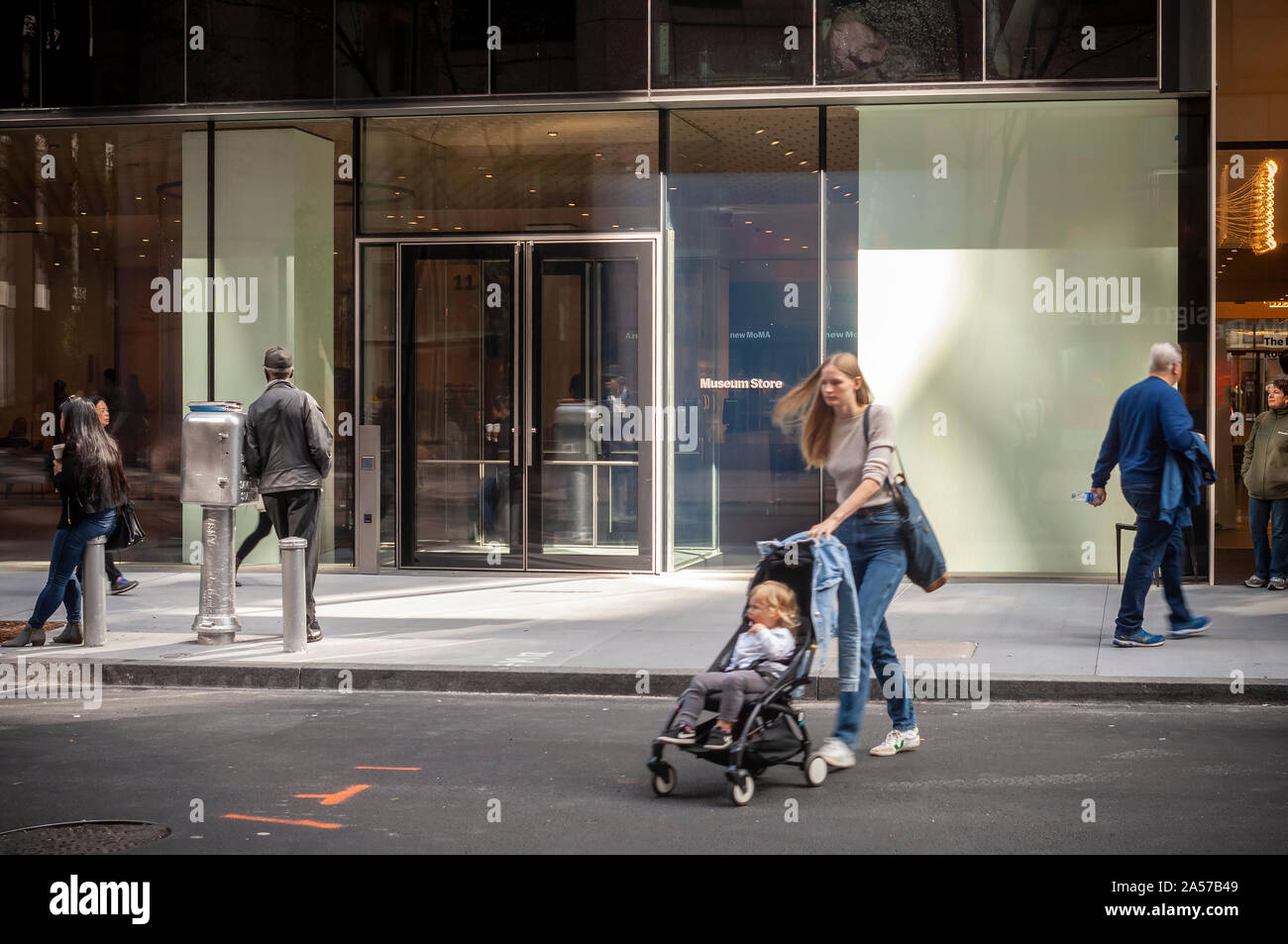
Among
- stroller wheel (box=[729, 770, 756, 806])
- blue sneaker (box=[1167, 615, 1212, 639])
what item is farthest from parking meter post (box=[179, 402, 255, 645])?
blue sneaker (box=[1167, 615, 1212, 639])

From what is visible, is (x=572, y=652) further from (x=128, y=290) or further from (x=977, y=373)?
(x=128, y=290)

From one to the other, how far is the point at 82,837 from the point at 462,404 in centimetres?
918

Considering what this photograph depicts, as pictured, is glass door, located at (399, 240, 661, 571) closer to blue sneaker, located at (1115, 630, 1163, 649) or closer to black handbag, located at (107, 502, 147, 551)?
black handbag, located at (107, 502, 147, 551)

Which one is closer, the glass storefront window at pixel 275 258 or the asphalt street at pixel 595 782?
the asphalt street at pixel 595 782

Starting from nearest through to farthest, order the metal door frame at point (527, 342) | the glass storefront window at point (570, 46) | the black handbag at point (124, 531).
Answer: the black handbag at point (124, 531) < the glass storefront window at point (570, 46) < the metal door frame at point (527, 342)

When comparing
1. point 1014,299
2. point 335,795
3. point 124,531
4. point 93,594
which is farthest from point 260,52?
point 335,795

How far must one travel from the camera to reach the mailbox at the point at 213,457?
413 inches

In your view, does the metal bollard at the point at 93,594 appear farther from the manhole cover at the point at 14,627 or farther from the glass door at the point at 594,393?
the glass door at the point at 594,393

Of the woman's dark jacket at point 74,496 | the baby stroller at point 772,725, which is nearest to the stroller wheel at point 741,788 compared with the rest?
the baby stroller at point 772,725

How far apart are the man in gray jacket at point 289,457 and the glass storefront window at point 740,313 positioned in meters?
4.73

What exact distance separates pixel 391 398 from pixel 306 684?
584 cm

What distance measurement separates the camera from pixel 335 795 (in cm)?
655

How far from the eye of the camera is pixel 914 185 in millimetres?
14234

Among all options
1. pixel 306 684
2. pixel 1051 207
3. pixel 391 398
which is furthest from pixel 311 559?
pixel 1051 207
